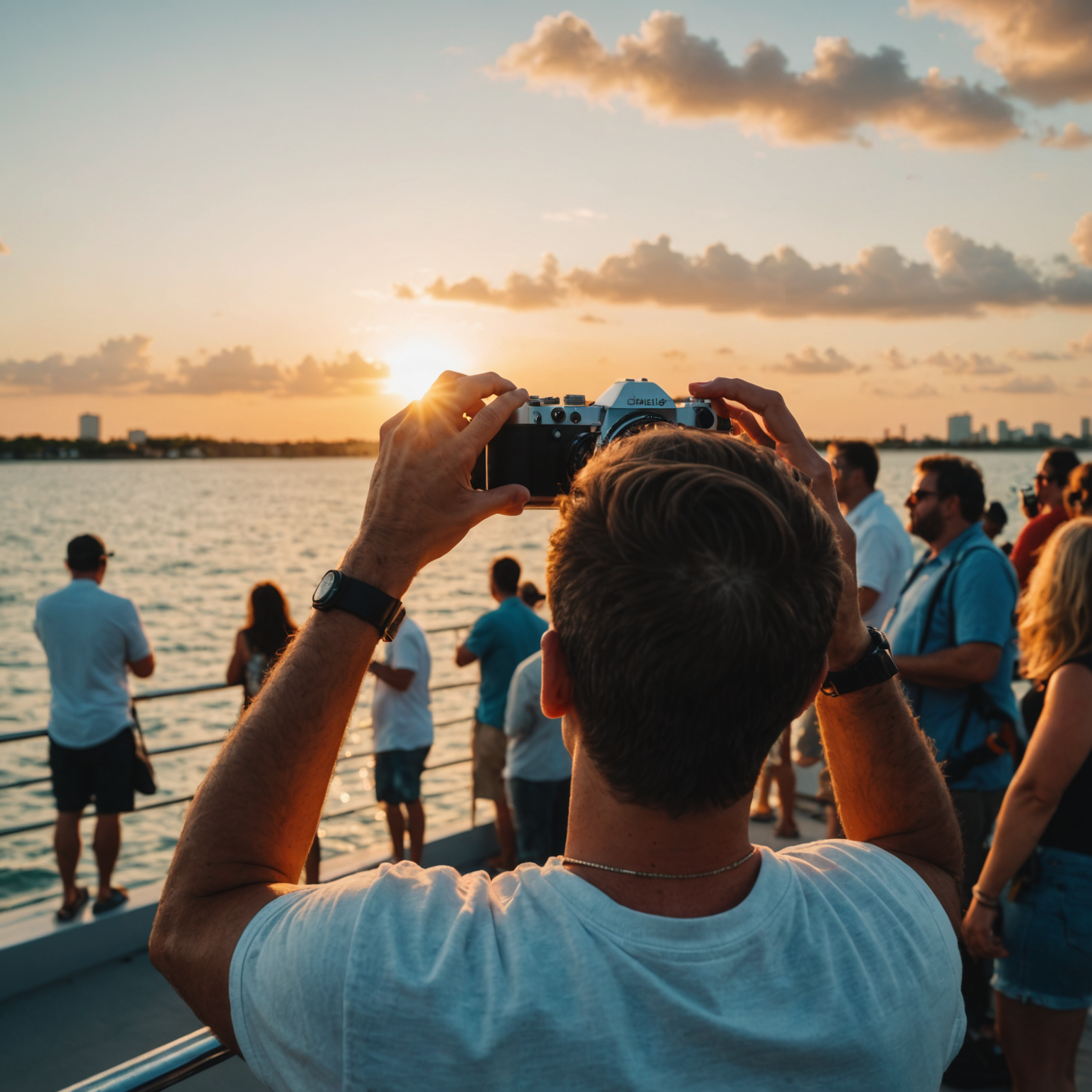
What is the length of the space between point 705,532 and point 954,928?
0.60 metres

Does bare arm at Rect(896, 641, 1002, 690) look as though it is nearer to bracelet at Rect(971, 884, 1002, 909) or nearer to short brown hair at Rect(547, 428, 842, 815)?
bracelet at Rect(971, 884, 1002, 909)

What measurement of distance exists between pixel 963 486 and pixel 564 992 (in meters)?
3.35

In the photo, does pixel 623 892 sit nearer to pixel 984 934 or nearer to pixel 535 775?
pixel 984 934

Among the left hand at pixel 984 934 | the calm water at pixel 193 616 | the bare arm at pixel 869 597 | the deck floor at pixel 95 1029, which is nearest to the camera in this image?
the left hand at pixel 984 934

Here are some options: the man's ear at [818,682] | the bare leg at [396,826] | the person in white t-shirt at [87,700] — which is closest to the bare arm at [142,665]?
the person in white t-shirt at [87,700]

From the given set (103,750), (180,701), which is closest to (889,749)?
(103,750)

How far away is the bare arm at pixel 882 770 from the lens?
1104mm

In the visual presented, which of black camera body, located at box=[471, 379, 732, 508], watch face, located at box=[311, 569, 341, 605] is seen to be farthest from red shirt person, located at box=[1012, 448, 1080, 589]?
watch face, located at box=[311, 569, 341, 605]

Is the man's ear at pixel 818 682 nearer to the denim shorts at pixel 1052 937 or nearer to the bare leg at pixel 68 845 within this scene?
the denim shorts at pixel 1052 937

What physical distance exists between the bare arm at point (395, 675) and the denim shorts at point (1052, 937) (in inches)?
156

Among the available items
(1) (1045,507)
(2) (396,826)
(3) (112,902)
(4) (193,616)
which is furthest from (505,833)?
(4) (193,616)

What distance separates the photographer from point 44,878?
9766 mm

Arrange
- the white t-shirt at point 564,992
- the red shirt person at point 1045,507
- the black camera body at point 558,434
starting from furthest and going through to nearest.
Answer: the red shirt person at point 1045,507 < the black camera body at point 558,434 < the white t-shirt at point 564,992

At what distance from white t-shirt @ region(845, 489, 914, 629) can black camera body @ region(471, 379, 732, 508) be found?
323 centimetres
